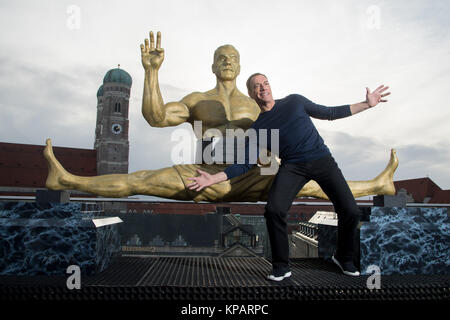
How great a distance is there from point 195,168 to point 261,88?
119 cm

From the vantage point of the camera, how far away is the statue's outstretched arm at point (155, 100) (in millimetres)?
3475

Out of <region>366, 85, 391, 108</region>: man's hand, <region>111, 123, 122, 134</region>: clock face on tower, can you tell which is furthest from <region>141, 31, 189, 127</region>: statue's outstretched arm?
<region>111, 123, 122, 134</region>: clock face on tower

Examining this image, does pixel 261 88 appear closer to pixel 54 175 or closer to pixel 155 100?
pixel 155 100

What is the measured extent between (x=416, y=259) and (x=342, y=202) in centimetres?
106

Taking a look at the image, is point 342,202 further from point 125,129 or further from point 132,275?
point 125,129

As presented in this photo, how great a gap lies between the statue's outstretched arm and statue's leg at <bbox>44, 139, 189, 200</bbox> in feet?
2.01

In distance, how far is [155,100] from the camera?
3684 millimetres

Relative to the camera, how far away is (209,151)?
3.95 metres

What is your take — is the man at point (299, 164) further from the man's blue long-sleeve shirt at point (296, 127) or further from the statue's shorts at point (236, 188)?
the statue's shorts at point (236, 188)

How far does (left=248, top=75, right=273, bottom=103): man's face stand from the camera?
3.29 meters

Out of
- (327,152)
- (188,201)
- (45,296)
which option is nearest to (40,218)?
(45,296)

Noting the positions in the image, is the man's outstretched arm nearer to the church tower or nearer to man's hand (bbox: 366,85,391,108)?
man's hand (bbox: 366,85,391,108)

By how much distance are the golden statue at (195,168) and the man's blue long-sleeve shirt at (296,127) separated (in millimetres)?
566
